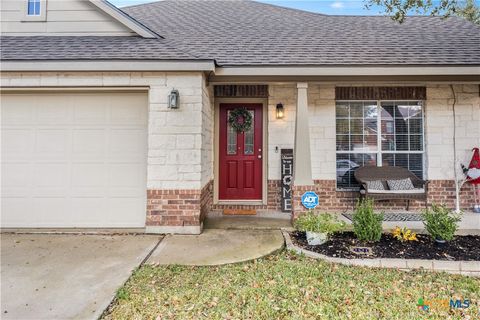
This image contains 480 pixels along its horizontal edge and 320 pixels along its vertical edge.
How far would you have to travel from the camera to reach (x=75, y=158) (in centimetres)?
461

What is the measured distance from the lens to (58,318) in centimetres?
223

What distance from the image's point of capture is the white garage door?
15.0ft

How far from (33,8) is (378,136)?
7.29 metres

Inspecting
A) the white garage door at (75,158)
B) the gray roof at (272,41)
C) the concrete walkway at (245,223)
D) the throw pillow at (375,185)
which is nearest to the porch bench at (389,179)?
the throw pillow at (375,185)

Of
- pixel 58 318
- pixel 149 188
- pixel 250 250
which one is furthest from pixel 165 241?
pixel 58 318

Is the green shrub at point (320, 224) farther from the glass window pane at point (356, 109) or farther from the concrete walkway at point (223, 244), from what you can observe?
the glass window pane at point (356, 109)

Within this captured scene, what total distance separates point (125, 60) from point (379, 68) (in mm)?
4157

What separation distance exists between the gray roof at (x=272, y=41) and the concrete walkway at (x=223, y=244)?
9.22ft

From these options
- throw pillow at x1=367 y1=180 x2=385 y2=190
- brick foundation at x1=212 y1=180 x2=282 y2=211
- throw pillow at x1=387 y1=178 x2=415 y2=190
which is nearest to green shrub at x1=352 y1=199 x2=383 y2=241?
throw pillow at x1=367 y1=180 x2=385 y2=190

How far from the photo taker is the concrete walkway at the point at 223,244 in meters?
3.41

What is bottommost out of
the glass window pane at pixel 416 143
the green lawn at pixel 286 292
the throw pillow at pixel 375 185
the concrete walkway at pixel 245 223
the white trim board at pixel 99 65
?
the green lawn at pixel 286 292

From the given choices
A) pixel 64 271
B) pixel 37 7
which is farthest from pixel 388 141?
pixel 37 7

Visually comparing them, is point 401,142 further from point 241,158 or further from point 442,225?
point 241,158

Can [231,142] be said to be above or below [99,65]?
below
